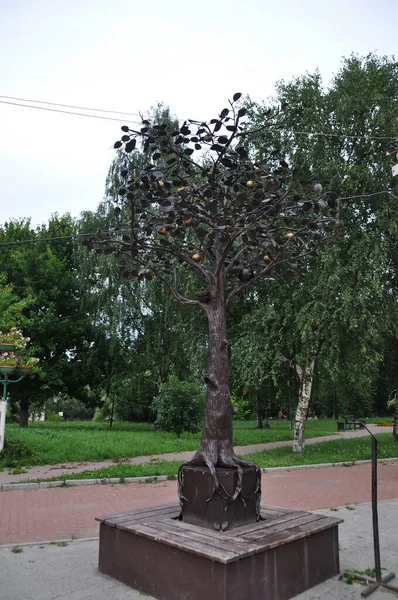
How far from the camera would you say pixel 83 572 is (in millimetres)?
4578

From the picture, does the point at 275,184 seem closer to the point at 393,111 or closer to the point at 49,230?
the point at 393,111

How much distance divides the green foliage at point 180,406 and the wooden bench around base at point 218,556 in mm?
12525

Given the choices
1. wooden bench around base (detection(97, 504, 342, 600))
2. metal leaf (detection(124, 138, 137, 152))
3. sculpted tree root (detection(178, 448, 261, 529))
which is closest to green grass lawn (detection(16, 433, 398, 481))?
wooden bench around base (detection(97, 504, 342, 600))

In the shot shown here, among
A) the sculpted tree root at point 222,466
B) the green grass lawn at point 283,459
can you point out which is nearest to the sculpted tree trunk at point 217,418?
the sculpted tree root at point 222,466

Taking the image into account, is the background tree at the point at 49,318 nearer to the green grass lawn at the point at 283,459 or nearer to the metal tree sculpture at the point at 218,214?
the green grass lawn at the point at 283,459

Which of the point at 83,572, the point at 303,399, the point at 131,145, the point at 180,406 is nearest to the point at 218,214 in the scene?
the point at 131,145

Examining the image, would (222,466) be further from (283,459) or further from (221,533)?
(283,459)

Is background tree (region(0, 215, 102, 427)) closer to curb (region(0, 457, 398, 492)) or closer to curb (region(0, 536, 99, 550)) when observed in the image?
curb (region(0, 457, 398, 492))

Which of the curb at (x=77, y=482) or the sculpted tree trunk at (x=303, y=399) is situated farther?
the sculpted tree trunk at (x=303, y=399)

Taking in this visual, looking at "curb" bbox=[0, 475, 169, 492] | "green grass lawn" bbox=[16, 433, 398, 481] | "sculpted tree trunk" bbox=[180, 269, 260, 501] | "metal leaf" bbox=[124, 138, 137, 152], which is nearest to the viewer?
"metal leaf" bbox=[124, 138, 137, 152]

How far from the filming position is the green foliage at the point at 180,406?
17297 mm

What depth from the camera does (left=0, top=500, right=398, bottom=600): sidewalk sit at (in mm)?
4031

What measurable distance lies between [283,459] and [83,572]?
9799 millimetres

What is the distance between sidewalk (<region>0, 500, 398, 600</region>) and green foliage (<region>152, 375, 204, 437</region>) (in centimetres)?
1124
